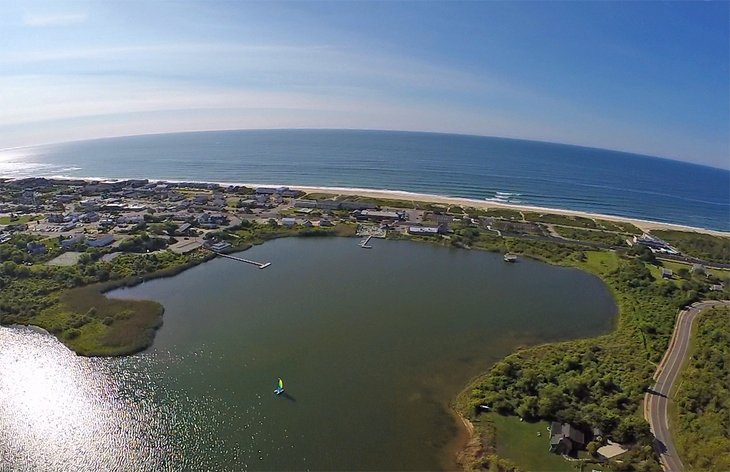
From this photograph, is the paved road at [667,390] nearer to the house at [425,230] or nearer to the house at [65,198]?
the house at [425,230]

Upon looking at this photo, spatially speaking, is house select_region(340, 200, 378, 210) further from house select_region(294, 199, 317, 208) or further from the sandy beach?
the sandy beach

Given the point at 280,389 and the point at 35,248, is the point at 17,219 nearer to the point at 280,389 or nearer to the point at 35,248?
the point at 35,248

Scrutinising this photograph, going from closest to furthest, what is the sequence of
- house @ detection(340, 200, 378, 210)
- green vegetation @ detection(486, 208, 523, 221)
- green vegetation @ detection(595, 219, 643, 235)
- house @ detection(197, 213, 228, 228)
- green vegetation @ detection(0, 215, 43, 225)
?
1. house @ detection(197, 213, 228, 228)
2. green vegetation @ detection(0, 215, 43, 225)
3. green vegetation @ detection(595, 219, 643, 235)
4. green vegetation @ detection(486, 208, 523, 221)
5. house @ detection(340, 200, 378, 210)

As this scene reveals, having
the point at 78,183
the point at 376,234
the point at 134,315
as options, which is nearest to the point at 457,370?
the point at 134,315

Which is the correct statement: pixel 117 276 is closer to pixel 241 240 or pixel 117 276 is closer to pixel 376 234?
pixel 241 240

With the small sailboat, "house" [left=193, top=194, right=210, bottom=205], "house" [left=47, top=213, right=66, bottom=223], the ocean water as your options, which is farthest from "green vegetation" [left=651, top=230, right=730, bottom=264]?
"house" [left=47, top=213, right=66, bottom=223]

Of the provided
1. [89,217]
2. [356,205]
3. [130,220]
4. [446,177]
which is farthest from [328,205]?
[446,177]

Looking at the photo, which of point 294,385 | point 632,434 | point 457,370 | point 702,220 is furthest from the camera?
point 702,220
